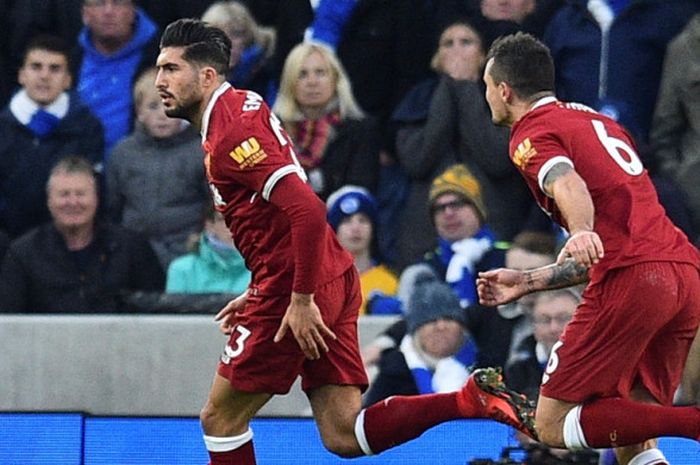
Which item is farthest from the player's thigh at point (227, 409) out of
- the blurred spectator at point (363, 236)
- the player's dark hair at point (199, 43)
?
the blurred spectator at point (363, 236)

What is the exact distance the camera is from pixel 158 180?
10.9 meters

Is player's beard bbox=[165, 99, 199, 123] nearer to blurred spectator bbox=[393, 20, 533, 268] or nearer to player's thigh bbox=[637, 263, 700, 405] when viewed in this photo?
player's thigh bbox=[637, 263, 700, 405]

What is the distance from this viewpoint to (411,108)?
11.0 metres

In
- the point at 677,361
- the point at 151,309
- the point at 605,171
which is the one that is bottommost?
the point at 151,309

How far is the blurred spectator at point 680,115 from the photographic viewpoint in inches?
414

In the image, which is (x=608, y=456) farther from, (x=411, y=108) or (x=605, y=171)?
(x=411, y=108)

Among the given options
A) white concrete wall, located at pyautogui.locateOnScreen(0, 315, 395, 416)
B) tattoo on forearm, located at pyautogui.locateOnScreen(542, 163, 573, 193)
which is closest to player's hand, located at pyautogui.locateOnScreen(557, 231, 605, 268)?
tattoo on forearm, located at pyautogui.locateOnScreen(542, 163, 573, 193)

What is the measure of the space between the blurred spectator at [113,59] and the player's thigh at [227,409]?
3.75 metres

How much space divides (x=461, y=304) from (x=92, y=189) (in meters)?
2.04

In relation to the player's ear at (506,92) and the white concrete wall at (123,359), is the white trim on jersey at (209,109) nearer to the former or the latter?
the player's ear at (506,92)

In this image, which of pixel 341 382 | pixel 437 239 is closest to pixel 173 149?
pixel 437 239

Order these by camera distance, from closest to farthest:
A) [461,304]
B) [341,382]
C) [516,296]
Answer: [516,296], [341,382], [461,304]

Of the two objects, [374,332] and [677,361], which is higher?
[677,361]

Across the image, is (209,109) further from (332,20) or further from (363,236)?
(332,20)
